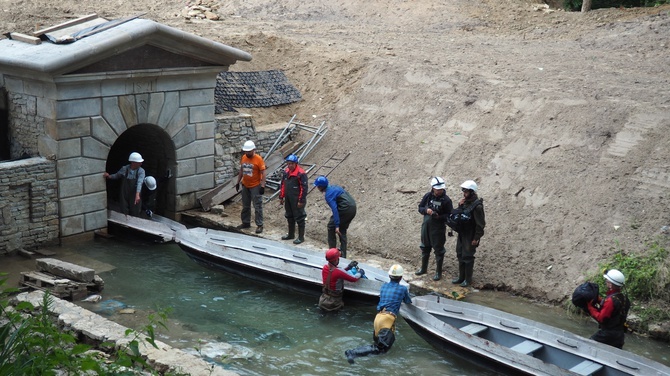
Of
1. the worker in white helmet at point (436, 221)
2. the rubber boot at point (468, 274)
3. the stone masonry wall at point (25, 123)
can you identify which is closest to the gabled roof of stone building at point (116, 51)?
the stone masonry wall at point (25, 123)

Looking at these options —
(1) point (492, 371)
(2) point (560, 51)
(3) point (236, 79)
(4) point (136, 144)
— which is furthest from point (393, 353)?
(2) point (560, 51)

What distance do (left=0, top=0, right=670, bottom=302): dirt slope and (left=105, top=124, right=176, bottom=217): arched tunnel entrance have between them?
2.43 meters

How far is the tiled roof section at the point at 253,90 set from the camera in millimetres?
18547

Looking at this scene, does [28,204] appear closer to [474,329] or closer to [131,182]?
[131,182]

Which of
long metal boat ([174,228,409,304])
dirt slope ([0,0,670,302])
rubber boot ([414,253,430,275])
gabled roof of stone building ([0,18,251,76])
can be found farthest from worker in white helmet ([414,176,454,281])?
gabled roof of stone building ([0,18,251,76])

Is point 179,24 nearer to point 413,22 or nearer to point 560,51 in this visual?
point 413,22

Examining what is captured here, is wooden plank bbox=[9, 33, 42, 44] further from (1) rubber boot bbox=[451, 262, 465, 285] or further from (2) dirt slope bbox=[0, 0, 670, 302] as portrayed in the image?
(1) rubber boot bbox=[451, 262, 465, 285]

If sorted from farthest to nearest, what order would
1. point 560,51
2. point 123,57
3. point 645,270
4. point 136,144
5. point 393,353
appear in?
point 560,51, point 136,144, point 123,57, point 645,270, point 393,353

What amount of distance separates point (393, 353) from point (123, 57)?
784 centimetres

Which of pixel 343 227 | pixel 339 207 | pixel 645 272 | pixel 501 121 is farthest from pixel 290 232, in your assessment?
pixel 645 272

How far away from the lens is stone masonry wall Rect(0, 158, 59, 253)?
14023 mm

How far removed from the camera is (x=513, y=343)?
10781 mm

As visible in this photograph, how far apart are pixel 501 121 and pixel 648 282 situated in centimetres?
552

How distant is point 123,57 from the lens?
14.9m
